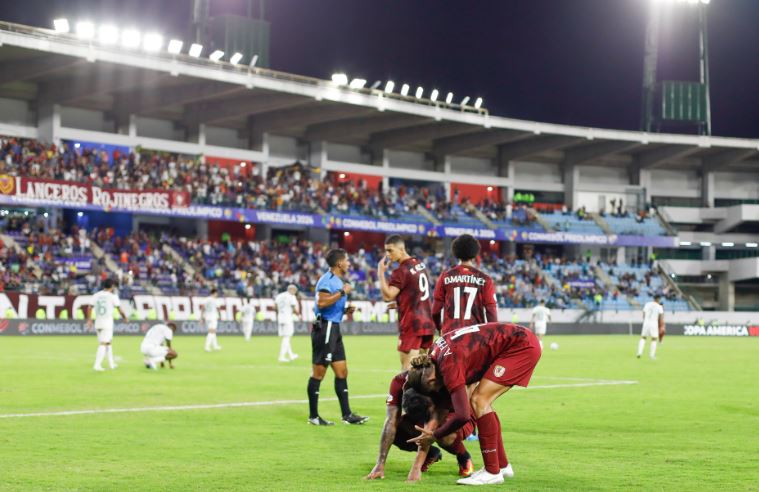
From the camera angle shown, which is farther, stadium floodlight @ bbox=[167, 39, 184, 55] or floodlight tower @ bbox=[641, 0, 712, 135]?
floodlight tower @ bbox=[641, 0, 712, 135]

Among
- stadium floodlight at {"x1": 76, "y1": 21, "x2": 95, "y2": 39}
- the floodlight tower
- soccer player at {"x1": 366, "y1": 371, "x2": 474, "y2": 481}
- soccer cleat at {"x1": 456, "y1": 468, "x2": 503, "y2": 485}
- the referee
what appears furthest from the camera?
the floodlight tower

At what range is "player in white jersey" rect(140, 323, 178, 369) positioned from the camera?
26294 mm

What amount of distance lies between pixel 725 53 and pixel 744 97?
4.95 m

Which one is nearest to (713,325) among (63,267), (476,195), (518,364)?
(476,195)

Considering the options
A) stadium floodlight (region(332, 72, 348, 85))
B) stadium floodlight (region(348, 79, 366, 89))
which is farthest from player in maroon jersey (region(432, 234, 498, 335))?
stadium floodlight (region(332, 72, 348, 85))

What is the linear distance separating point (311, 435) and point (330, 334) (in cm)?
181

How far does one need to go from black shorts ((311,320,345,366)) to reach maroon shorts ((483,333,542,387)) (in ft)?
17.9

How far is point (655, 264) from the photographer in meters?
82.4

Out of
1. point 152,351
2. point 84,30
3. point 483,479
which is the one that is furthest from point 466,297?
point 84,30

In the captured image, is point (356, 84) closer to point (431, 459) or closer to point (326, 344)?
point (326, 344)

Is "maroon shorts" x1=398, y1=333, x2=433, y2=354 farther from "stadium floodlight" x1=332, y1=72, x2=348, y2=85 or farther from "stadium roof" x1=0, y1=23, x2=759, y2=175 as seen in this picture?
"stadium floodlight" x1=332, y1=72, x2=348, y2=85

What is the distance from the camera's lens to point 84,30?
5275 centimetres

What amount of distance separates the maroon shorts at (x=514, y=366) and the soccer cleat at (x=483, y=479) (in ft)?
2.73

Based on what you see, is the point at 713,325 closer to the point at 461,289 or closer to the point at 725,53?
the point at 725,53
